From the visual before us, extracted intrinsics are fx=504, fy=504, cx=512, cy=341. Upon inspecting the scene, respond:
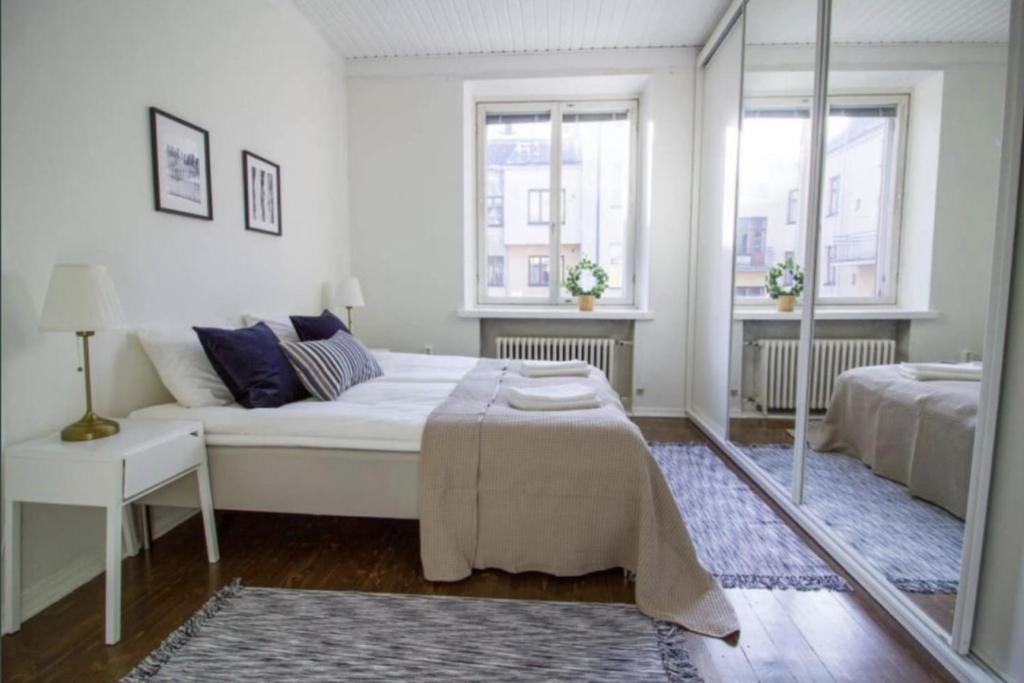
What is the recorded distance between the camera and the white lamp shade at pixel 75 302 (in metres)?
1.57

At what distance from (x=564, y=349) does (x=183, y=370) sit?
2.78 meters

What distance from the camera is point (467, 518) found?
6.15 feet

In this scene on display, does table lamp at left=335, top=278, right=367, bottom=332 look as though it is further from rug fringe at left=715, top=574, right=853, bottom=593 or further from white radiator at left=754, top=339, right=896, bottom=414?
rug fringe at left=715, top=574, right=853, bottom=593

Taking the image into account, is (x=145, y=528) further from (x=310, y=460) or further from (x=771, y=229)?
(x=771, y=229)

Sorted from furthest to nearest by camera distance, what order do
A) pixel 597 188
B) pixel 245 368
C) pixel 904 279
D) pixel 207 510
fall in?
1. pixel 597 188
2. pixel 245 368
3. pixel 207 510
4. pixel 904 279

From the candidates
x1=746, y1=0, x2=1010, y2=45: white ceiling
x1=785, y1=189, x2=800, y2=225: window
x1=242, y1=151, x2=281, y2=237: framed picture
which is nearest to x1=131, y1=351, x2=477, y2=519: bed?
x1=242, y1=151, x2=281, y2=237: framed picture

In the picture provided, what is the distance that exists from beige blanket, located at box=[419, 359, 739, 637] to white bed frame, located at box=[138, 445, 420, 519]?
178mm

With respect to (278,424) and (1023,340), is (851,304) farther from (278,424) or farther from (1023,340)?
(278,424)

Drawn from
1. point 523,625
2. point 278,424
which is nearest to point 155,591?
point 278,424

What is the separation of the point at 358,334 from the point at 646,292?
2.48 metres

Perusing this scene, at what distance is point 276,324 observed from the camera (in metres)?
2.83

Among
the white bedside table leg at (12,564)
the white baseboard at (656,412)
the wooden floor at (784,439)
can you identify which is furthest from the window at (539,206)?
the white bedside table leg at (12,564)

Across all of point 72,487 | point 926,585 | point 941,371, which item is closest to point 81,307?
point 72,487

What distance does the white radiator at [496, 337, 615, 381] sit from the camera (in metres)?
4.20
